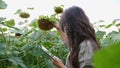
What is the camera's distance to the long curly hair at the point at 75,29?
82.6 inches

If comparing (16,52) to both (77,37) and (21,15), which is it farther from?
(21,15)

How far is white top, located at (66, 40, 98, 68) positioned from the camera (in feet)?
6.41

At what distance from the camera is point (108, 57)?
0.16 meters

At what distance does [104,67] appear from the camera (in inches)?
6.5

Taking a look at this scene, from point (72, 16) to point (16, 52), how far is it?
1.30 ft

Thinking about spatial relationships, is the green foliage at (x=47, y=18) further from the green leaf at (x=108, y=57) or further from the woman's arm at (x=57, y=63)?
the green leaf at (x=108, y=57)

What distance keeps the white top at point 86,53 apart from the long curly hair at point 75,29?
0.18 ft

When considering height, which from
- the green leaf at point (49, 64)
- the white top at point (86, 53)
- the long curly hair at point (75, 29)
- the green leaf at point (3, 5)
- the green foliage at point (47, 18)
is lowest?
the green leaf at point (49, 64)

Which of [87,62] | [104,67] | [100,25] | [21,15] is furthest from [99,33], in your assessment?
[104,67]

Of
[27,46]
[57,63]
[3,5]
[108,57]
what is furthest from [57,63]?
[108,57]

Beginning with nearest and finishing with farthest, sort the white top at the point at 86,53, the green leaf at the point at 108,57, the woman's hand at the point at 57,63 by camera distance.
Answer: the green leaf at the point at 108,57, the white top at the point at 86,53, the woman's hand at the point at 57,63

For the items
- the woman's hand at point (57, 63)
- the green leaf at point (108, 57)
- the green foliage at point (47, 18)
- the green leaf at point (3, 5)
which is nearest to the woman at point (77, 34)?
the woman's hand at point (57, 63)

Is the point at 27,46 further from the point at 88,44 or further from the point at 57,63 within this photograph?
the point at 88,44

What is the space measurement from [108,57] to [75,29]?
1.94 m
